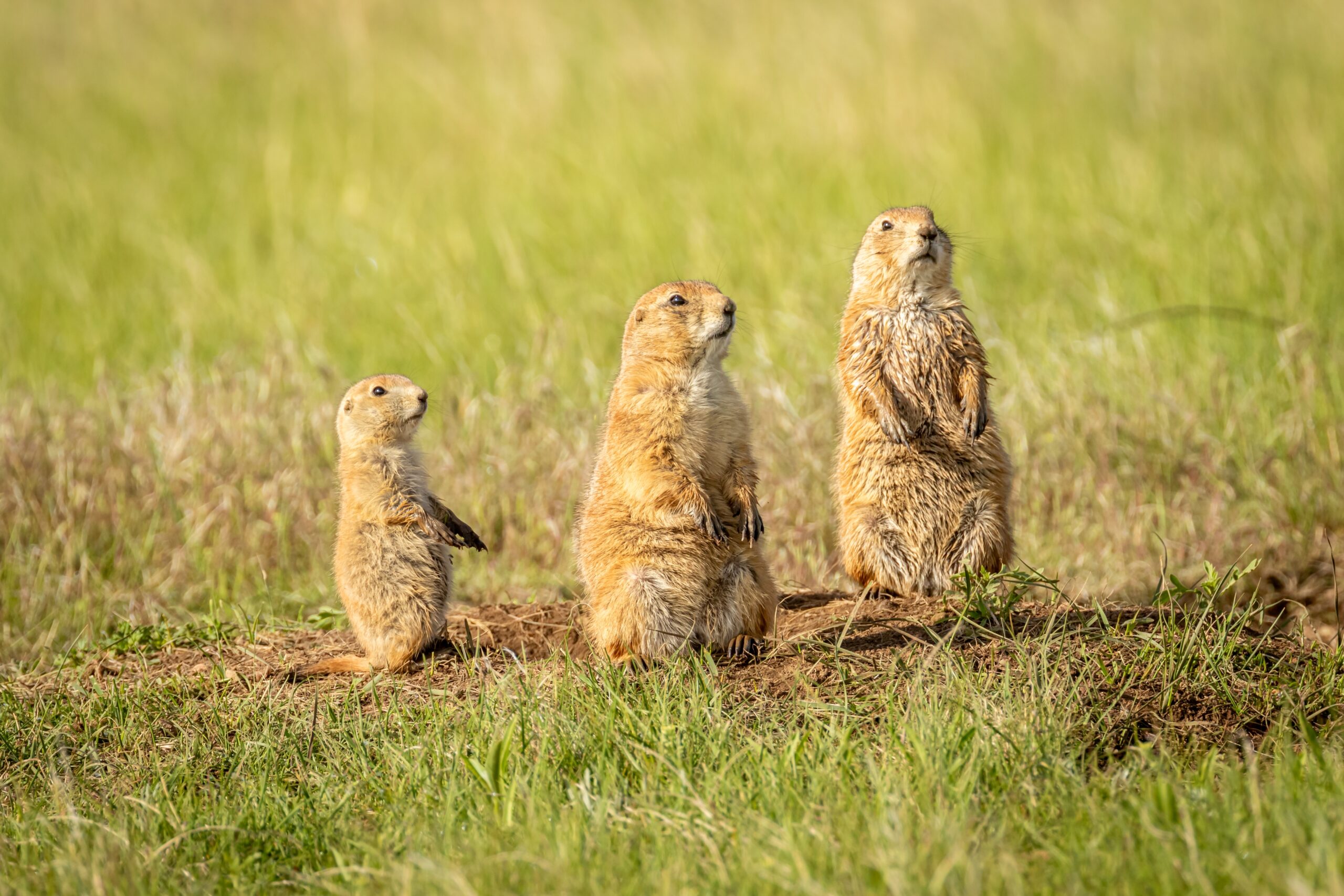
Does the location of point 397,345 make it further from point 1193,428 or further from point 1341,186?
point 1341,186

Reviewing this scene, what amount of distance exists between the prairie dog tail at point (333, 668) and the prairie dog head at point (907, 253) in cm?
241

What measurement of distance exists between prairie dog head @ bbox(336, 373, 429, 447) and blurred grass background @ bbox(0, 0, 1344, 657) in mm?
1265

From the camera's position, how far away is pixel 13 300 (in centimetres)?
1012

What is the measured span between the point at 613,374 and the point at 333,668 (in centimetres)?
342

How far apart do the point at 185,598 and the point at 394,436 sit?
1942mm

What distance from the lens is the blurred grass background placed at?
6.63 meters

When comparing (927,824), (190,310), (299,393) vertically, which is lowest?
(927,824)

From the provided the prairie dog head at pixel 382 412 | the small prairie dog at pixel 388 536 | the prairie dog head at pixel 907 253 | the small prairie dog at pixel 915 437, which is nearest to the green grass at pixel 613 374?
the small prairie dog at pixel 388 536

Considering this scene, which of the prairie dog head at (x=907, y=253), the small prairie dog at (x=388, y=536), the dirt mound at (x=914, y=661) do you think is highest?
the prairie dog head at (x=907, y=253)

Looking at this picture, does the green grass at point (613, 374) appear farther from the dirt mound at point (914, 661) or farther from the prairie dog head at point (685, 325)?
the prairie dog head at point (685, 325)

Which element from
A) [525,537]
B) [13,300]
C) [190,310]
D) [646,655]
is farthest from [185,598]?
[13,300]

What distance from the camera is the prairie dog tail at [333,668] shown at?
4.79 meters

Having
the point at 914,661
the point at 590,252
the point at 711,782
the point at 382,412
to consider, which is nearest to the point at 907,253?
the point at 914,661

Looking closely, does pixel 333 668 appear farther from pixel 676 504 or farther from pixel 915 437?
pixel 915 437
